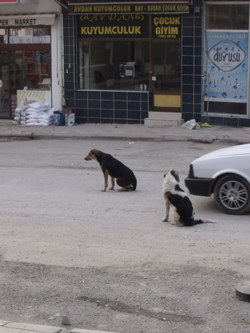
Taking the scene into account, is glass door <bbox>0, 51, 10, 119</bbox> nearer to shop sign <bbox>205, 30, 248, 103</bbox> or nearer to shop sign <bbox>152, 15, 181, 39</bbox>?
shop sign <bbox>152, 15, 181, 39</bbox>

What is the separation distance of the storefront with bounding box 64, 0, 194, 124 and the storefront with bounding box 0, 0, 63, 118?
18.6 inches

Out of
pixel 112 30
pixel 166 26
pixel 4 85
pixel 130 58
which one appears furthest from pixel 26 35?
pixel 166 26

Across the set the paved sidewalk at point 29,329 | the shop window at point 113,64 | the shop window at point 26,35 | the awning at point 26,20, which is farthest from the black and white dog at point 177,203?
the shop window at point 26,35

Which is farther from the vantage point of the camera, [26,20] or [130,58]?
[26,20]

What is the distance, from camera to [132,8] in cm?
2008

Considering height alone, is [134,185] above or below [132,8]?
below

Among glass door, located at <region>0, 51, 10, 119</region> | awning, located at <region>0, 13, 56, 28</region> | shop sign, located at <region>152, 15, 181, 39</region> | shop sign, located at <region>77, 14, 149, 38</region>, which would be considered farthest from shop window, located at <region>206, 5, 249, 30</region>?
glass door, located at <region>0, 51, 10, 119</region>

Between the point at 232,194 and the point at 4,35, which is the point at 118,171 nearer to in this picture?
the point at 232,194

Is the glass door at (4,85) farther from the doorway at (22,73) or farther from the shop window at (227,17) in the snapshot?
the shop window at (227,17)

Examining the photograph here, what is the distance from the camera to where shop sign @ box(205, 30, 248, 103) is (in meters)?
19.5

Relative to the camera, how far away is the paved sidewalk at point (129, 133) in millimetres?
18375

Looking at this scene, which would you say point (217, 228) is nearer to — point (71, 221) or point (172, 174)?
point (172, 174)

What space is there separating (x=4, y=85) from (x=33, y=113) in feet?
6.69

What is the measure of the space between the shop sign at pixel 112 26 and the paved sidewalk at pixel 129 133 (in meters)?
2.80
